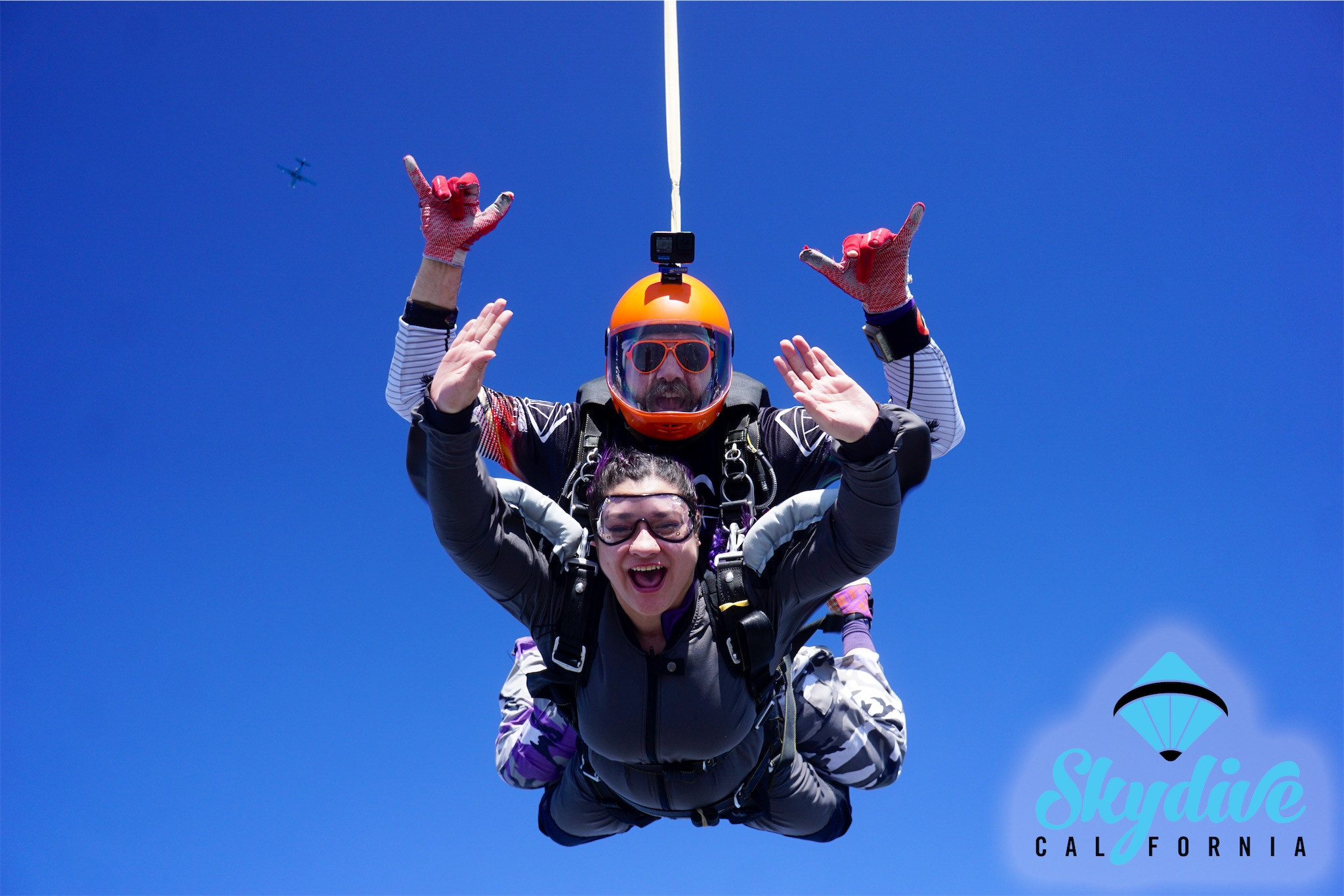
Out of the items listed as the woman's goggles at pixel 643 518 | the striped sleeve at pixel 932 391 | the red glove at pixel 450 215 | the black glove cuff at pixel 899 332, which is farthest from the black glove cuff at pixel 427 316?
the striped sleeve at pixel 932 391

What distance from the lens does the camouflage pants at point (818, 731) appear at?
5363 millimetres

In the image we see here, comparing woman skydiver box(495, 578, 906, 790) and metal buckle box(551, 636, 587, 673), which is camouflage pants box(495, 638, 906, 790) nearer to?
woman skydiver box(495, 578, 906, 790)

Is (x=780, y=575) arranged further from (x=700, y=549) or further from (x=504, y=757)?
(x=504, y=757)

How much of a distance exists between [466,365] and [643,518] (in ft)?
2.88

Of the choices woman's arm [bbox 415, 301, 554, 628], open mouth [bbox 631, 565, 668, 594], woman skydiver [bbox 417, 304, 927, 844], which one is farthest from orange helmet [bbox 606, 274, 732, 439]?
woman's arm [bbox 415, 301, 554, 628]

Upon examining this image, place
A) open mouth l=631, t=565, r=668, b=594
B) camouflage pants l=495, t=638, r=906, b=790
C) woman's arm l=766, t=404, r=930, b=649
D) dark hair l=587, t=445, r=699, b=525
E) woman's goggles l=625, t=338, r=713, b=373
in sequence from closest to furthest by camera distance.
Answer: woman's arm l=766, t=404, r=930, b=649 < open mouth l=631, t=565, r=668, b=594 < dark hair l=587, t=445, r=699, b=525 < woman's goggles l=625, t=338, r=713, b=373 < camouflage pants l=495, t=638, r=906, b=790

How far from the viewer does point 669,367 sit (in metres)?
4.95

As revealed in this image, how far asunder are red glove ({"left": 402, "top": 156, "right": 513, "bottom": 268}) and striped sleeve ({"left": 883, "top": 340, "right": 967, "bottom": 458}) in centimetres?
194

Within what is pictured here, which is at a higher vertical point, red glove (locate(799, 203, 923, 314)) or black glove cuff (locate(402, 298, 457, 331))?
red glove (locate(799, 203, 923, 314))

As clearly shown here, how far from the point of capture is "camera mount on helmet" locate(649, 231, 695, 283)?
5191mm

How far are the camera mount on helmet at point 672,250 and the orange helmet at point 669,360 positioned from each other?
0.08m

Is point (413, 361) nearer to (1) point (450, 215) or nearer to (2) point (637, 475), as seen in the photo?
(1) point (450, 215)

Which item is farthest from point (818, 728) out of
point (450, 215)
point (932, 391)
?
point (450, 215)

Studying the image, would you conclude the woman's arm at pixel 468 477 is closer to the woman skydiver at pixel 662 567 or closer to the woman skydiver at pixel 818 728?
the woman skydiver at pixel 662 567
